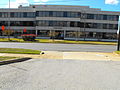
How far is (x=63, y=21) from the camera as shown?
150 feet

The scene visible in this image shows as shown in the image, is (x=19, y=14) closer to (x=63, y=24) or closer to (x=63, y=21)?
(x=63, y=21)

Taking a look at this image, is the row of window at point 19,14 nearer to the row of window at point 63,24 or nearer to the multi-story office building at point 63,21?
the multi-story office building at point 63,21

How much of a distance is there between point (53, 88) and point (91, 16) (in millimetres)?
49035

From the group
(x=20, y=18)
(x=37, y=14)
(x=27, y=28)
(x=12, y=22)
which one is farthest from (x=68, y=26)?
(x=12, y=22)

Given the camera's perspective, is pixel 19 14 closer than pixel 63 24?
No

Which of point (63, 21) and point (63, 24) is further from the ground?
point (63, 21)

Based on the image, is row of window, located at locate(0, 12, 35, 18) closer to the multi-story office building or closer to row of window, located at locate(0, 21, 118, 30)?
the multi-story office building

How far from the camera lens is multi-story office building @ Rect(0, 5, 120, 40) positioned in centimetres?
4575

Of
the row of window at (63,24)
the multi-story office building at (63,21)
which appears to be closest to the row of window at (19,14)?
the multi-story office building at (63,21)

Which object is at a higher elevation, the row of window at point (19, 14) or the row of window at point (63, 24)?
the row of window at point (19, 14)

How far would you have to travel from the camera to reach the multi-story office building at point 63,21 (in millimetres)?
45750

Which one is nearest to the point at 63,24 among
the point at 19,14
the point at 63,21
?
the point at 63,21

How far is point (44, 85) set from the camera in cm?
454

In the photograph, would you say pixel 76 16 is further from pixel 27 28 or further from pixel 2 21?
pixel 2 21
